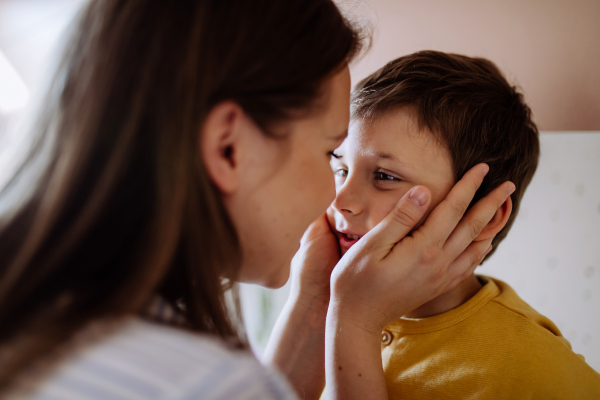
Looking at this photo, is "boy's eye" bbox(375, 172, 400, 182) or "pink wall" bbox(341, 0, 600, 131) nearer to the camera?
"boy's eye" bbox(375, 172, 400, 182)

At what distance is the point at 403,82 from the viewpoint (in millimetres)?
959

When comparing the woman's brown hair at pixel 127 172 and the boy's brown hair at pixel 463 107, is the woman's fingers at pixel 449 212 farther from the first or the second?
the woman's brown hair at pixel 127 172

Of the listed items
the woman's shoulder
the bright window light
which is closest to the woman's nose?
the woman's shoulder

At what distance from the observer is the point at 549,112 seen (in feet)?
3.87

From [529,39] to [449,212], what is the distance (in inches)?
22.7

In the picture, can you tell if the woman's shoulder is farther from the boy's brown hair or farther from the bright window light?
the bright window light

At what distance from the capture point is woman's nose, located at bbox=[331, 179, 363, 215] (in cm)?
96

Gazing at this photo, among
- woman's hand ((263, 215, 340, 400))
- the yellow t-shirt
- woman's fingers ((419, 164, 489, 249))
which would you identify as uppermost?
woman's fingers ((419, 164, 489, 249))

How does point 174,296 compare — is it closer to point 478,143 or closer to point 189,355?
point 189,355

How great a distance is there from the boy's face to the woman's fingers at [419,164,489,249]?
0.05 m

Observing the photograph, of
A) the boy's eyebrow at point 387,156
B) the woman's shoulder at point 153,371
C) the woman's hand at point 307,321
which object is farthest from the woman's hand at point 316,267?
the woman's shoulder at point 153,371

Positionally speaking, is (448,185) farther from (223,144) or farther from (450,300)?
(223,144)

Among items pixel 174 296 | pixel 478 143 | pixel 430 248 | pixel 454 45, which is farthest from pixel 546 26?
pixel 174 296

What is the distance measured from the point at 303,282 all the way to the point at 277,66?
2.08ft
